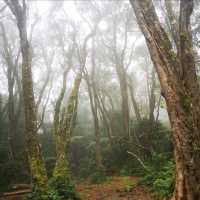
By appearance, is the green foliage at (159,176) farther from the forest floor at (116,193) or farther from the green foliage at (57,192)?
the green foliage at (57,192)

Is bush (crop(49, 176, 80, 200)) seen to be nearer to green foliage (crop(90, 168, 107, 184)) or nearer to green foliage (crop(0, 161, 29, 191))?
green foliage (crop(90, 168, 107, 184))

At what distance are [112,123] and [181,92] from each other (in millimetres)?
17481

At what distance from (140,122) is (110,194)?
821cm

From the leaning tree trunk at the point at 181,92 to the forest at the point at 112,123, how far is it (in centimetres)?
2

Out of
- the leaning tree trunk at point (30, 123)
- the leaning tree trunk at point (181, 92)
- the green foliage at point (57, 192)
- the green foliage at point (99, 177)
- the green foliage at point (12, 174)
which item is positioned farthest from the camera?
the green foliage at point (12, 174)

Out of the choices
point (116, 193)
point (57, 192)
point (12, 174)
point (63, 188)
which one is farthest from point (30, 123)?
point (12, 174)

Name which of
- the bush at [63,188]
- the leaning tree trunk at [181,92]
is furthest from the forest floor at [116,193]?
the leaning tree trunk at [181,92]

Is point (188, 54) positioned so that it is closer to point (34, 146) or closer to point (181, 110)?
point (181, 110)

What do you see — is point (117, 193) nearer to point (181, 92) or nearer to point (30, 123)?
point (30, 123)

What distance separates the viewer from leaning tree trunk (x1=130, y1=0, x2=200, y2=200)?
4.74 metres

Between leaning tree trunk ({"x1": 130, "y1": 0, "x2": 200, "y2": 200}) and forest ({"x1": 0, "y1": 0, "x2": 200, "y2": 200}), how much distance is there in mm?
17

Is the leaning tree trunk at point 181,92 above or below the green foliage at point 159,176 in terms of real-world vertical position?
above

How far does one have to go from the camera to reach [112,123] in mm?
22438

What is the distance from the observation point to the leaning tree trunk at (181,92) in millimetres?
4738
